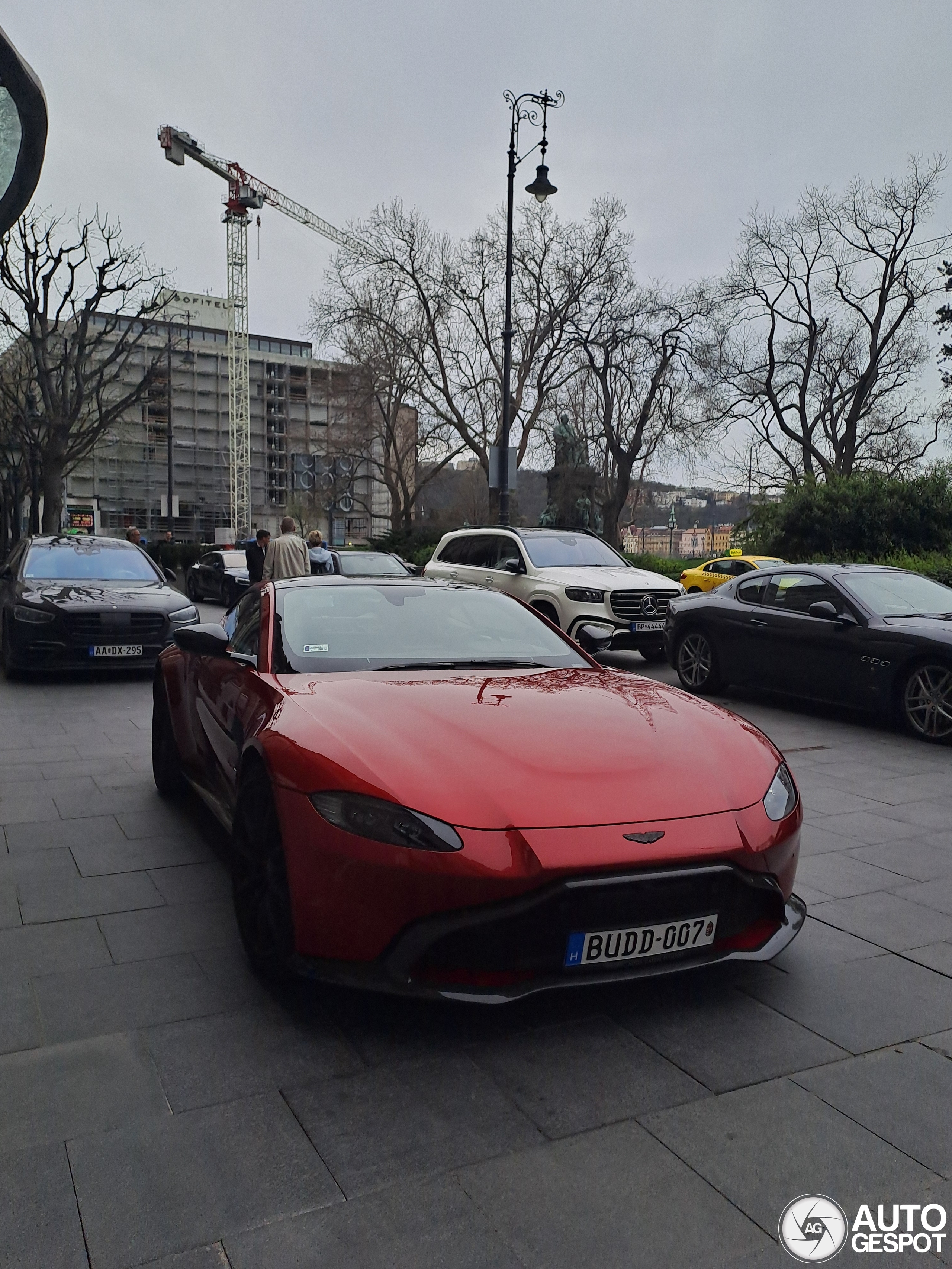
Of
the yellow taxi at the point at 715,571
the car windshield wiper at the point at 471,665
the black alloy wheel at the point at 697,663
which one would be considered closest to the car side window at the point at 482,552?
the black alloy wheel at the point at 697,663

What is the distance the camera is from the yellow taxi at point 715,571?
69.9ft

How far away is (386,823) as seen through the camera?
2879mm

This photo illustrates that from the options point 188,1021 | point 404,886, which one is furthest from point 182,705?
point 404,886

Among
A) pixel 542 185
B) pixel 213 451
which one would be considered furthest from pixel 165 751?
pixel 213 451

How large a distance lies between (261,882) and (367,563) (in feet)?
45.1

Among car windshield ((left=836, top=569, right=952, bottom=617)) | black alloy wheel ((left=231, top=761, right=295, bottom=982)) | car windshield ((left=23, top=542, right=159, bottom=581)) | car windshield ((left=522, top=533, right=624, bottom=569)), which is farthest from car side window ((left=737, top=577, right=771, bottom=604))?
black alloy wheel ((left=231, top=761, right=295, bottom=982))

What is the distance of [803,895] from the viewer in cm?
430

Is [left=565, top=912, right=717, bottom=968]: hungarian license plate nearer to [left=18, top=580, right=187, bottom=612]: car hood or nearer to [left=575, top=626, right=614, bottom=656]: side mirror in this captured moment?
[left=575, top=626, right=614, bottom=656]: side mirror

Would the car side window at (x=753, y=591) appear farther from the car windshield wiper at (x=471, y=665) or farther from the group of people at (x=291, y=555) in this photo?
the group of people at (x=291, y=555)

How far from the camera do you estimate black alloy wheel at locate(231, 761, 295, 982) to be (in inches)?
123

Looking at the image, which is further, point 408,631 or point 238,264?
point 238,264

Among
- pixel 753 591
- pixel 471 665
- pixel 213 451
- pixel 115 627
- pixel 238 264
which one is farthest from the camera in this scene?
pixel 213 451

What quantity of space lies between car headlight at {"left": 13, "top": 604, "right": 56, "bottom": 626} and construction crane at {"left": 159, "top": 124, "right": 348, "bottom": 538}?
80.7 m

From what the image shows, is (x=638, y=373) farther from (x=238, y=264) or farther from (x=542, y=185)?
(x=238, y=264)
